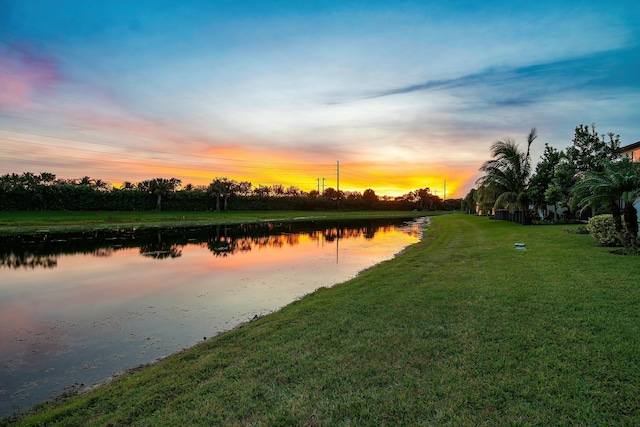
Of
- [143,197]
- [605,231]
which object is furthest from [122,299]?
[143,197]

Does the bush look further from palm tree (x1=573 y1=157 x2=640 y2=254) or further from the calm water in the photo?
the calm water

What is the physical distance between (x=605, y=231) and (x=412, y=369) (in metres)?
14.0

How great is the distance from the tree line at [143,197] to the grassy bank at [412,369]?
196 ft

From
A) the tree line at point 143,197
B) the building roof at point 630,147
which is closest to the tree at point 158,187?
the tree line at point 143,197

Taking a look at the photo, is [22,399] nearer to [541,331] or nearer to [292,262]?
[541,331]

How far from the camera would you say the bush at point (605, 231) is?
14164 mm

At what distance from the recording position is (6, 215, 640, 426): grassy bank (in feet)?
12.8

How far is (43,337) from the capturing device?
7633 millimetres

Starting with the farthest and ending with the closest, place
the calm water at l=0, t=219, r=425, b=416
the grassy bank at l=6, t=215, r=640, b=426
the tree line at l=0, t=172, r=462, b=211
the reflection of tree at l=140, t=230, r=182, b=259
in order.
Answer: the tree line at l=0, t=172, r=462, b=211 < the reflection of tree at l=140, t=230, r=182, b=259 < the calm water at l=0, t=219, r=425, b=416 < the grassy bank at l=6, t=215, r=640, b=426

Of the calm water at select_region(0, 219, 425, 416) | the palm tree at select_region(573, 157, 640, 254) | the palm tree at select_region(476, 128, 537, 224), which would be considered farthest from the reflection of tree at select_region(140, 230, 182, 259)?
the palm tree at select_region(476, 128, 537, 224)

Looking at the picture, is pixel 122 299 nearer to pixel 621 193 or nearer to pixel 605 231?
pixel 621 193

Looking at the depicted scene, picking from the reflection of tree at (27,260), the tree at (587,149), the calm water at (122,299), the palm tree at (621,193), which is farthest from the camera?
the tree at (587,149)

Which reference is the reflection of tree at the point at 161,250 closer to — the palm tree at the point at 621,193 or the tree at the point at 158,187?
the palm tree at the point at 621,193

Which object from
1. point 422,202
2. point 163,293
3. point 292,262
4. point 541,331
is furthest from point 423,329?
point 422,202
